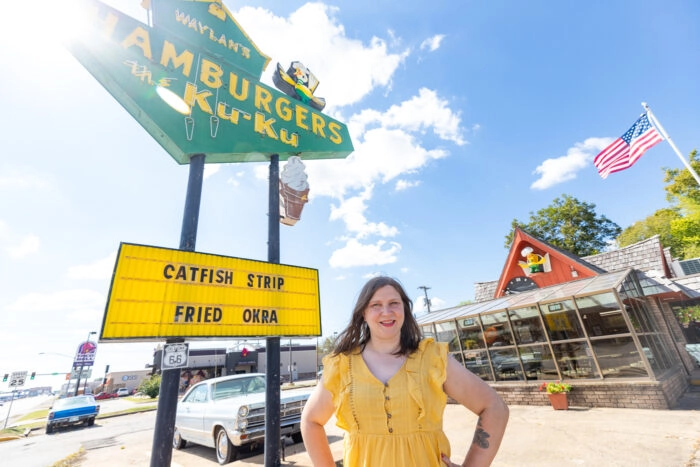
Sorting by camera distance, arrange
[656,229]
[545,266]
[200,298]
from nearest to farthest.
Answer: [200,298] → [545,266] → [656,229]

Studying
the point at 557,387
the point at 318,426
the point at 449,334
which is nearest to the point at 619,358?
the point at 557,387

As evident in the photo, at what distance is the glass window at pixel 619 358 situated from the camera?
7.65m

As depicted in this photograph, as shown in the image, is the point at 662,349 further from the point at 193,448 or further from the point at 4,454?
the point at 4,454

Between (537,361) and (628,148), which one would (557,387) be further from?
(628,148)

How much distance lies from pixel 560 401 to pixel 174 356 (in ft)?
29.3

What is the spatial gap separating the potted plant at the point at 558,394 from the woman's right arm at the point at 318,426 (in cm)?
852

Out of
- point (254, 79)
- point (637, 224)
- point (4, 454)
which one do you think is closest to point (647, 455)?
point (254, 79)

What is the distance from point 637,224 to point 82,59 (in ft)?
157

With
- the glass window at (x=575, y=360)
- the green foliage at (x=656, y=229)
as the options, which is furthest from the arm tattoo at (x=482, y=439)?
the green foliage at (x=656, y=229)

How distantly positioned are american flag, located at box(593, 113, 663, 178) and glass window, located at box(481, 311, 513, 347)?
19.6ft

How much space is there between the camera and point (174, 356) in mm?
3969

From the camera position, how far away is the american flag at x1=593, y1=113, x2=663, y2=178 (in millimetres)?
9711

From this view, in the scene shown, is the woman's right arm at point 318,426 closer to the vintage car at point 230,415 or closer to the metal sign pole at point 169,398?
the metal sign pole at point 169,398

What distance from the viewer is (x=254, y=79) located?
643cm
